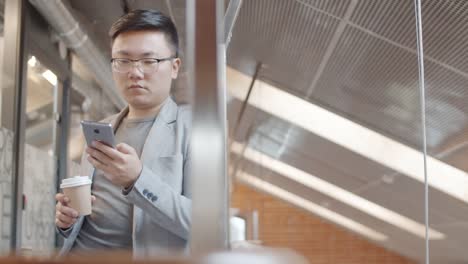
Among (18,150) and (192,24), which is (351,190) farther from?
(192,24)

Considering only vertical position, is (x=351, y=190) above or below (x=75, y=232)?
above

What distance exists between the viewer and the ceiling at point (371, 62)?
13.1ft

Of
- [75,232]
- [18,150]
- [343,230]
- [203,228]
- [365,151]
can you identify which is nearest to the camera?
[203,228]

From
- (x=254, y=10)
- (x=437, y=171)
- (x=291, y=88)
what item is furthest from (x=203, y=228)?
(x=291, y=88)

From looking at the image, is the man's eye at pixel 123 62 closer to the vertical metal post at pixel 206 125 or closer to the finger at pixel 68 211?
the finger at pixel 68 211

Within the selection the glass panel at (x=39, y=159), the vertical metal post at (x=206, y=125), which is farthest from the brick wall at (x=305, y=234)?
the vertical metal post at (x=206, y=125)

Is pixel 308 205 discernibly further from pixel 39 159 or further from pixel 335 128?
pixel 39 159

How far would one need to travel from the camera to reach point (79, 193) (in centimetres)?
159

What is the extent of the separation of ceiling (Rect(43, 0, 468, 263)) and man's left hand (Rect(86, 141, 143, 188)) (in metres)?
0.41

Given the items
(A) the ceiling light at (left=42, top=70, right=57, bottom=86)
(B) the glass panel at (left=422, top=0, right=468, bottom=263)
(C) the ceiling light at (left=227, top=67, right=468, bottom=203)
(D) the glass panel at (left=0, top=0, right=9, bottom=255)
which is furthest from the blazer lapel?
(A) the ceiling light at (left=42, top=70, right=57, bottom=86)

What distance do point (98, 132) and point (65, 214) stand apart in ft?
0.82

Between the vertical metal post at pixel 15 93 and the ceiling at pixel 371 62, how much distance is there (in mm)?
427

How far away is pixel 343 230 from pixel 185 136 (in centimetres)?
1434

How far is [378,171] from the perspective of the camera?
8219 millimetres
